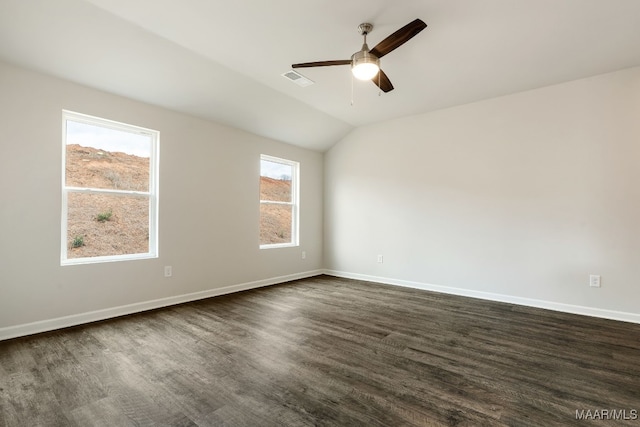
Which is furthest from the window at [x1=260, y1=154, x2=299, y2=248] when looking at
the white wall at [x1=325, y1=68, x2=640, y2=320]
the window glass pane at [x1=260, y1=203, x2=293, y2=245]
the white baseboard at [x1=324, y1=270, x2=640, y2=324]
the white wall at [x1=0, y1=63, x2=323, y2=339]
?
the white baseboard at [x1=324, y1=270, x2=640, y2=324]

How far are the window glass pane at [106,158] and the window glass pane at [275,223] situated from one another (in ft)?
6.14

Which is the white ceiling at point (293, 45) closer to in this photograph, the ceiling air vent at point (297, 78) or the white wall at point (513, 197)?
the ceiling air vent at point (297, 78)

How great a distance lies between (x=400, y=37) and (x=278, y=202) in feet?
11.6

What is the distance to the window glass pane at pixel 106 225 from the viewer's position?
126 inches

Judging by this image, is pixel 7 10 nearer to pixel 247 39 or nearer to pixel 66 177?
pixel 66 177

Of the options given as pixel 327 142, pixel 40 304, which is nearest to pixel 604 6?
pixel 327 142

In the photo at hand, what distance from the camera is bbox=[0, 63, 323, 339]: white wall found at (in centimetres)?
280

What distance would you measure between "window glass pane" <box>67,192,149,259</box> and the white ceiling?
4.06 feet

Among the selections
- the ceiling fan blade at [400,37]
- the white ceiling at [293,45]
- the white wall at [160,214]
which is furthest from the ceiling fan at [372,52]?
the white wall at [160,214]

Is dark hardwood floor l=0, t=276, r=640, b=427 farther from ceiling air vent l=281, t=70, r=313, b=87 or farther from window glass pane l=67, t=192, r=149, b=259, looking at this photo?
ceiling air vent l=281, t=70, r=313, b=87

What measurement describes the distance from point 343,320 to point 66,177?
10.8ft

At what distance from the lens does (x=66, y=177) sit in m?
3.17

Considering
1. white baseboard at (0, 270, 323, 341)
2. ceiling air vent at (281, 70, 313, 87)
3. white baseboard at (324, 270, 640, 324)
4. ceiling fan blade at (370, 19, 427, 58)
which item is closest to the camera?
ceiling fan blade at (370, 19, 427, 58)

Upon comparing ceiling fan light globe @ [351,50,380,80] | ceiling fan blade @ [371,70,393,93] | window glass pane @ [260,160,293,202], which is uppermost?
ceiling fan blade @ [371,70,393,93]
